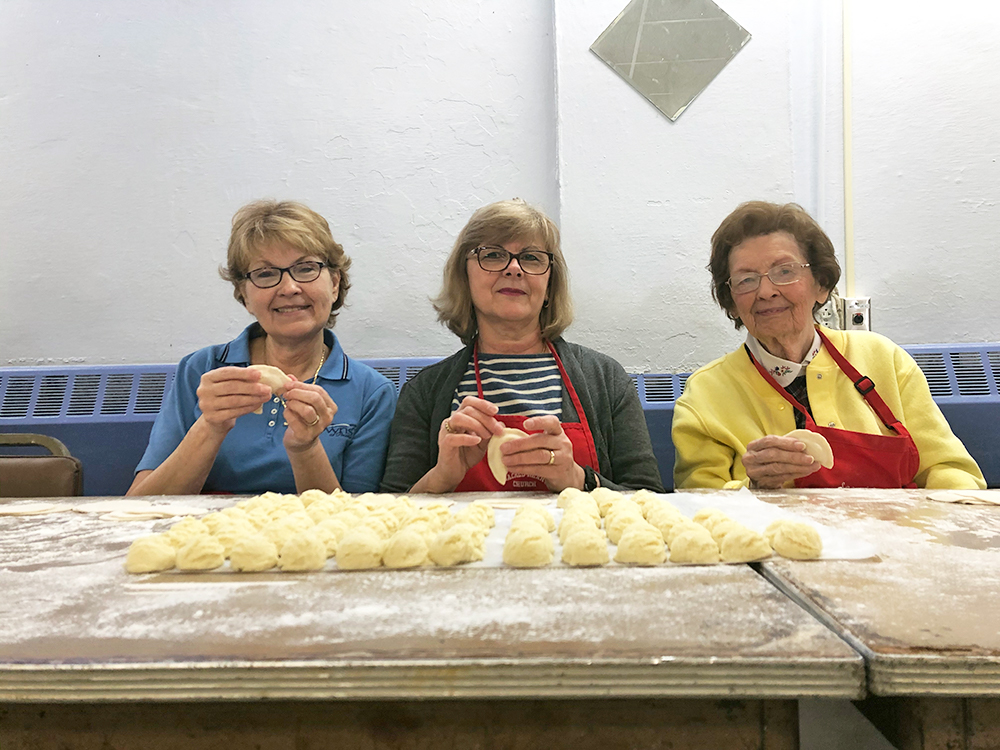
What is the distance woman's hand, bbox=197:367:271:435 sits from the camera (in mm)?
1611

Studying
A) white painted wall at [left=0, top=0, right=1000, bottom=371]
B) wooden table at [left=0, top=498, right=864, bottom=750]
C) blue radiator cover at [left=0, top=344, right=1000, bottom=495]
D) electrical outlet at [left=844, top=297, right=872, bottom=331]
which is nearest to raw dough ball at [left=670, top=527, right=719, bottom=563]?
wooden table at [left=0, top=498, right=864, bottom=750]

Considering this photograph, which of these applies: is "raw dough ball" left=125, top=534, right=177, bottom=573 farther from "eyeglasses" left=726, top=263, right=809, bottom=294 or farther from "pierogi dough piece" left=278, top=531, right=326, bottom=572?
"eyeglasses" left=726, top=263, right=809, bottom=294

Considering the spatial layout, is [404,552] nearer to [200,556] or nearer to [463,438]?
[200,556]

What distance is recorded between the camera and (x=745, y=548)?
1.04 metres

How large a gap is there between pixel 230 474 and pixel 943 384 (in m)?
2.72

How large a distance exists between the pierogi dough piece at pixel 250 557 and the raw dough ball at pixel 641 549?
57cm

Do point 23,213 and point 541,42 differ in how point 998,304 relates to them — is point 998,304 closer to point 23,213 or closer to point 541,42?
point 541,42

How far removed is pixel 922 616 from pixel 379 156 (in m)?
2.81

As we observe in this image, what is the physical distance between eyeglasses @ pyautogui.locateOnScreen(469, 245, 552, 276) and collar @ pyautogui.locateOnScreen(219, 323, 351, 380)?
1.88 ft

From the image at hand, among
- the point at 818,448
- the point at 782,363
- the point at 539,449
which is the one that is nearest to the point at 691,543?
the point at 539,449

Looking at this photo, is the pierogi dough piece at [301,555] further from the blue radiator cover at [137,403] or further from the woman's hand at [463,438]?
the blue radiator cover at [137,403]

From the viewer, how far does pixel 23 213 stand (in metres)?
3.07

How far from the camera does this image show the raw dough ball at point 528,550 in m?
1.06

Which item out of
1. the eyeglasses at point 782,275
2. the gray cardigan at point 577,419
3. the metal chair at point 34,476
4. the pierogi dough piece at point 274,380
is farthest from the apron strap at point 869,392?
the metal chair at point 34,476
